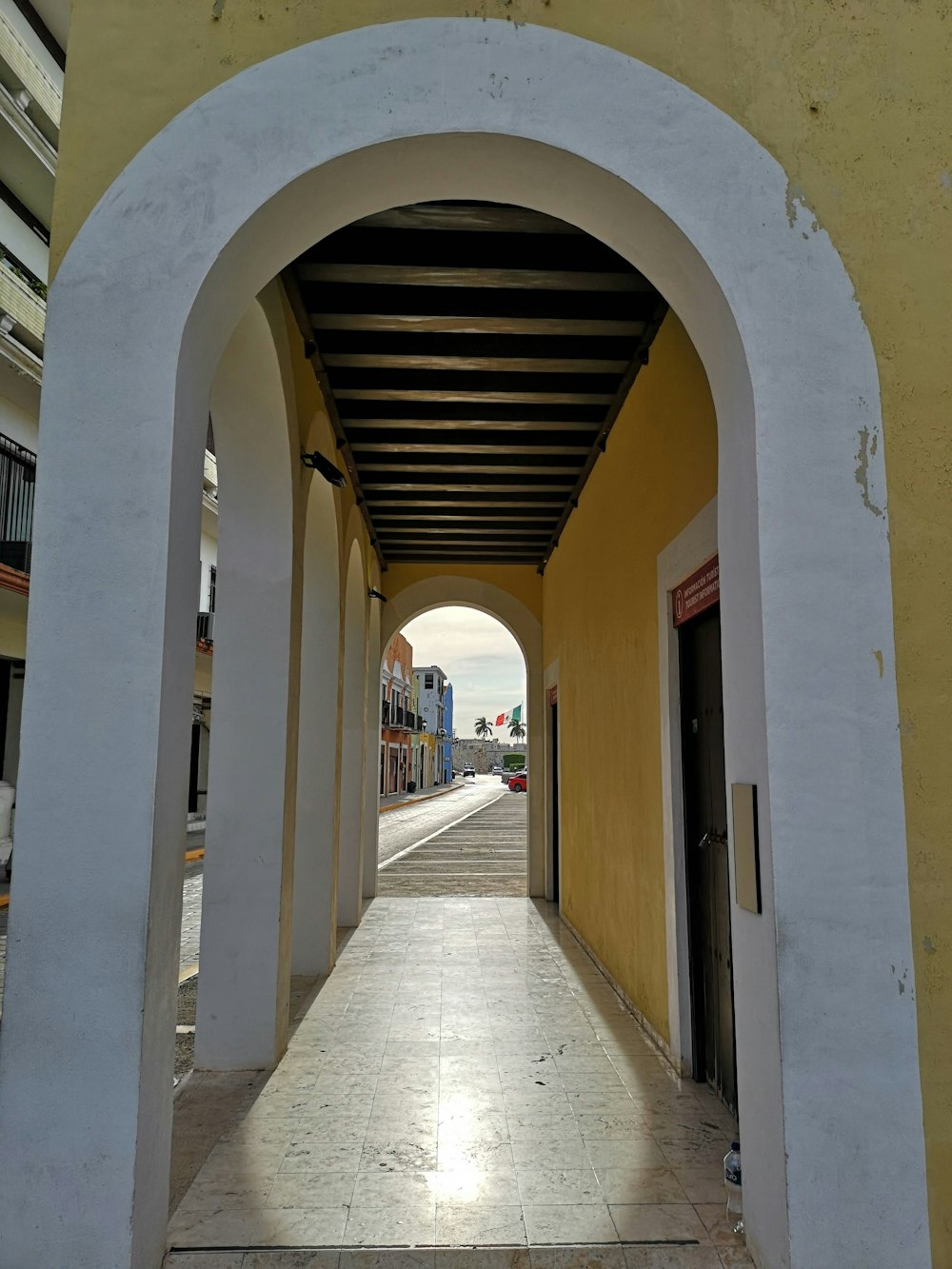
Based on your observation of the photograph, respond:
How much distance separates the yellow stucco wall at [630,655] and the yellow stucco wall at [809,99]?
1.16m

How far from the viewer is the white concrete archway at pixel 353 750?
24.8 feet

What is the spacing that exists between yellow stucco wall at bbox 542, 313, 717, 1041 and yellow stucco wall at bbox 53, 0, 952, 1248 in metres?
1.16

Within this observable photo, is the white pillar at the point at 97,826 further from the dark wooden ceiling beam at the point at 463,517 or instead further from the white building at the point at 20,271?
the white building at the point at 20,271

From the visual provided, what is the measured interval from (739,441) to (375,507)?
5716 mm

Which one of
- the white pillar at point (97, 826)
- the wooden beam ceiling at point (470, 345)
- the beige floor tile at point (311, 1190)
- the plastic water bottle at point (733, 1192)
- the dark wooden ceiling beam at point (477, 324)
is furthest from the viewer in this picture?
the dark wooden ceiling beam at point (477, 324)

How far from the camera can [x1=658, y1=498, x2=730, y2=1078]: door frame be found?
396 cm

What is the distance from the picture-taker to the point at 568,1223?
8.42ft

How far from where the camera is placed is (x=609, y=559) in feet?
19.3

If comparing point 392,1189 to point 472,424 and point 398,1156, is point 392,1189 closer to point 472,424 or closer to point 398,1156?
point 398,1156

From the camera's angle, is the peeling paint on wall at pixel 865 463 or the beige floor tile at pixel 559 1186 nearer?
the peeling paint on wall at pixel 865 463

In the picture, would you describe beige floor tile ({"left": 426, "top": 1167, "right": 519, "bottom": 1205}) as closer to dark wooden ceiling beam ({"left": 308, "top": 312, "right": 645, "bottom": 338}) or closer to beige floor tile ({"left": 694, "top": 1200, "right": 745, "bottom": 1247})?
beige floor tile ({"left": 694, "top": 1200, "right": 745, "bottom": 1247})

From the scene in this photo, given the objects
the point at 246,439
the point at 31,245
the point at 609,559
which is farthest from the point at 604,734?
the point at 31,245

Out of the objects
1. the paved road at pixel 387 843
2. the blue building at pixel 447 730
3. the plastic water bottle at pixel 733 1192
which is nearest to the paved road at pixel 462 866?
the paved road at pixel 387 843

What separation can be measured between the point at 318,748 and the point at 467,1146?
3.16 m
